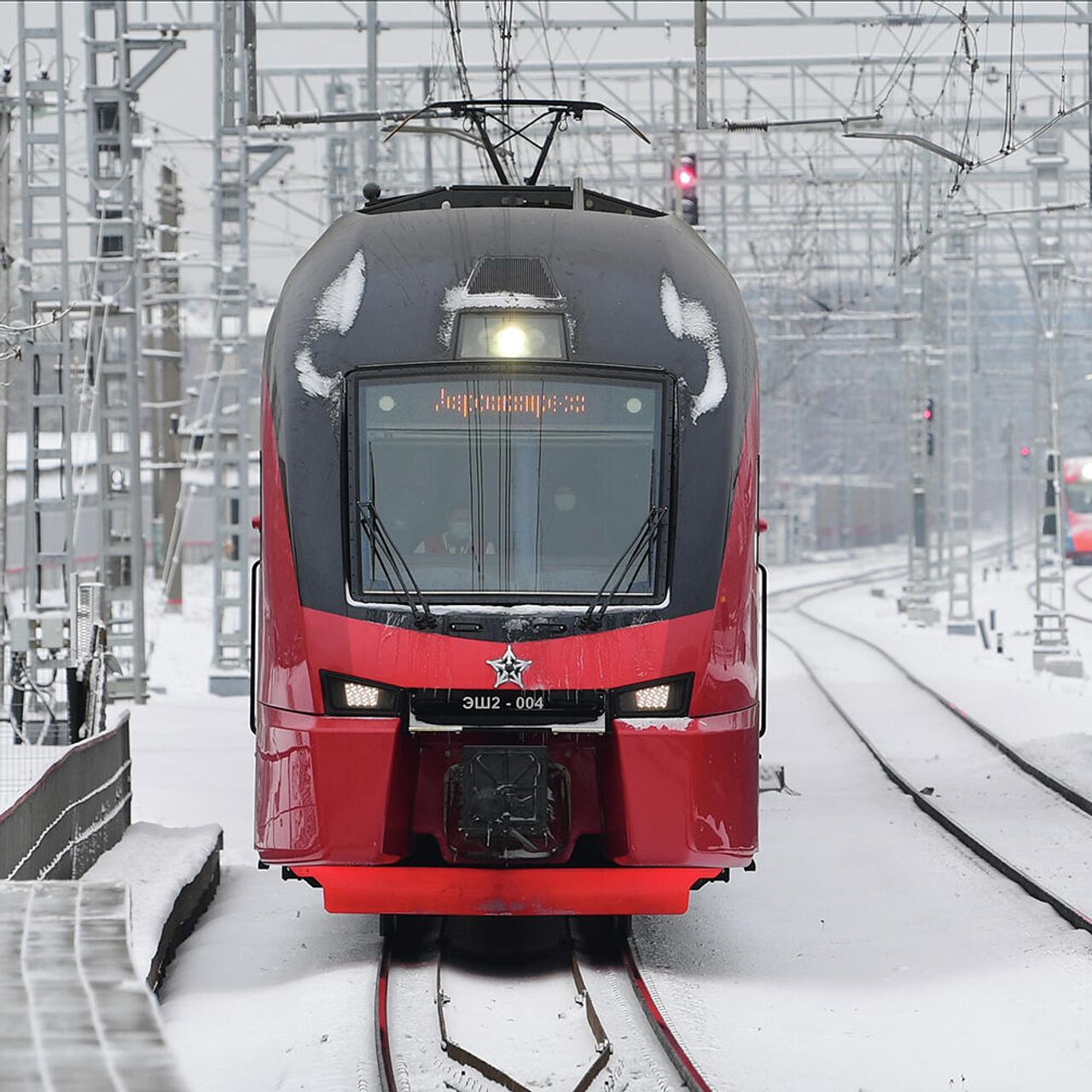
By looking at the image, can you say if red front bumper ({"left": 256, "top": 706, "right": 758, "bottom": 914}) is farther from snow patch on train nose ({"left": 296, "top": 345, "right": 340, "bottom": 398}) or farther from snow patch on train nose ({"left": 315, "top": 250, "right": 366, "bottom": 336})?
snow patch on train nose ({"left": 315, "top": 250, "right": 366, "bottom": 336})

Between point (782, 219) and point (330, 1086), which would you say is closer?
point (330, 1086)

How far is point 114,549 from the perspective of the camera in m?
22.3

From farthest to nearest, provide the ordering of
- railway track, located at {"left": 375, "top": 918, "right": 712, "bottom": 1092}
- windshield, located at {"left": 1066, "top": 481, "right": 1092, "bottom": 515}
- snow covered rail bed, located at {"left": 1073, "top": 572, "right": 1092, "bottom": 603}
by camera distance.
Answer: windshield, located at {"left": 1066, "top": 481, "right": 1092, "bottom": 515}
snow covered rail bed, located at {"left": 1073, "top": 572, "right": 1092, "bottom": 603}
railway track, located at {"left": 375, "top": 918, "right": 712, "bottom": 1092}

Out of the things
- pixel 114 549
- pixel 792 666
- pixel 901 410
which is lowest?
pixel 792 666

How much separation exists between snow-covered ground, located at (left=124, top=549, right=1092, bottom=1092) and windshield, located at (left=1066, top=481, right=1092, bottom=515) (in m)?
44.0

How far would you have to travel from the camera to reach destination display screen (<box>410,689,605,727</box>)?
818 centimetres

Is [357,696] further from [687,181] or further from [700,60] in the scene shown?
[687,181]

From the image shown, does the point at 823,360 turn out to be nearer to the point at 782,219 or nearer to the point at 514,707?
the point at 782,219

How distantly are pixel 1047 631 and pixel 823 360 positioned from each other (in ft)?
172

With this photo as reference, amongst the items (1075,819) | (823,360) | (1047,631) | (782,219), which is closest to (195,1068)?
(1075,819)

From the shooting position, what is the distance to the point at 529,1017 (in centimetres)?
789

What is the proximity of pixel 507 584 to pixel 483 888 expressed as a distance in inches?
49.9

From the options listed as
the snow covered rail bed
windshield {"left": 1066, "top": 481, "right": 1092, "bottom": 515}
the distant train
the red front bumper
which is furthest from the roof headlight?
windshield {"left": 1066, "top": 481, "right": 1092, "bottom": 515}

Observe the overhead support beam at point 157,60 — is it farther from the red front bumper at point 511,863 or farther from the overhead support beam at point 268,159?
the red front bumper at point 511,863
